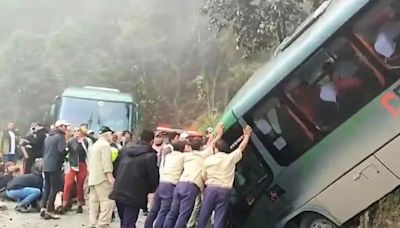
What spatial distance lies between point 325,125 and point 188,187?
187 cm

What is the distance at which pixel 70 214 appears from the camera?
11.7 meters

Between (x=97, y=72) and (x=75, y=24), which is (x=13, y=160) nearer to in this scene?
(x=97, y=72)

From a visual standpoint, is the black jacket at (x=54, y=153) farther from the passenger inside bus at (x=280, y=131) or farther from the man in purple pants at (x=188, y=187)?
the passenger inside bus at (x=280, y=131)

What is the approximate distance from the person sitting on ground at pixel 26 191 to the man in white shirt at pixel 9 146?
3.75m

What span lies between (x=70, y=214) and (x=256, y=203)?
3.95 metres

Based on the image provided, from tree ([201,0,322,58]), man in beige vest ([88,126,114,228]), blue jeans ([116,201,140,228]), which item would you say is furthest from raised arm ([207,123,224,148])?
tree ([201,0,322,58])

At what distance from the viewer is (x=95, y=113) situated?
1794 cm

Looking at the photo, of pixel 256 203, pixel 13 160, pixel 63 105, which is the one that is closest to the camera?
pixel 256 203

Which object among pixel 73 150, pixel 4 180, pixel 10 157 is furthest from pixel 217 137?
pixel 10 157

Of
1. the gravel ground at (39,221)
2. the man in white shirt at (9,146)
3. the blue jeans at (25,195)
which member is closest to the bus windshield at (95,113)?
the man in white shirt at (9,146)

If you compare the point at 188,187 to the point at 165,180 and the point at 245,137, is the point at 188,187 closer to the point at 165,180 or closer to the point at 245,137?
the point at 165,180

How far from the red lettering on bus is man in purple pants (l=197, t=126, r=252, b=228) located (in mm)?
1803

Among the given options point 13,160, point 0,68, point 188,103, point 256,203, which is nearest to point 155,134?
point 256,203

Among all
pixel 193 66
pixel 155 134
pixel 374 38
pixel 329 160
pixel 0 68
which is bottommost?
pixel 329 160
